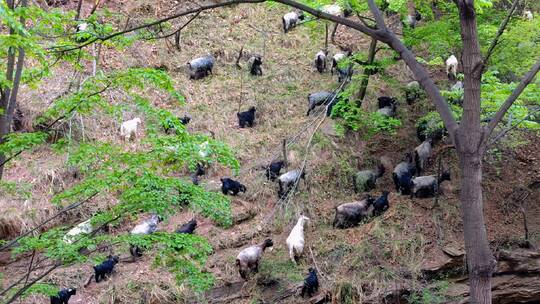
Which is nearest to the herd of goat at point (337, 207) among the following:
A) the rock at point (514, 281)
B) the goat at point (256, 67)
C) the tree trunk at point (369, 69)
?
the tree trunk at point (369, 69)

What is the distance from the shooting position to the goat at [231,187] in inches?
557

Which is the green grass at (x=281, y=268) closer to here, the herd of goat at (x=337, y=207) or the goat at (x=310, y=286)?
the herd of goat at (x=337, y=207)

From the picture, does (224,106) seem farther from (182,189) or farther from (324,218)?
(182,189)

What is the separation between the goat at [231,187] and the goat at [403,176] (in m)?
3.75

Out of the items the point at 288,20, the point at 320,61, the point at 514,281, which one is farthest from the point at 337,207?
the point at 288,20

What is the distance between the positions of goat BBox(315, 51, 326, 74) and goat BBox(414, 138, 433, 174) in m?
5.38

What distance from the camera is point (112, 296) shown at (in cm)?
1158

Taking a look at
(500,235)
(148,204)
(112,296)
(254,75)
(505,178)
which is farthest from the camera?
(254,75)

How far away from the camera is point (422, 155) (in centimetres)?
1472

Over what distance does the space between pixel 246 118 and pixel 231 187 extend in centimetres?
348

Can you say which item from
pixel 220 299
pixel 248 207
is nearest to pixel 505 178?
pixel 248 207

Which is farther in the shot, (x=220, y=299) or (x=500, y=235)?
(x=500, y=235)

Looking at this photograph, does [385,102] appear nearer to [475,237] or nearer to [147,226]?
[147,226]

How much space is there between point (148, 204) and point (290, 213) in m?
7.38
